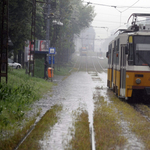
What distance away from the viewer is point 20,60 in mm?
47375

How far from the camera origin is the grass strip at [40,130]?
713cm

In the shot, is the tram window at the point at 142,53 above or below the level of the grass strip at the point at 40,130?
above

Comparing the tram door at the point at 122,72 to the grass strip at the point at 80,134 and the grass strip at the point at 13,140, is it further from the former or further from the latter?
the grass strip at the point at 13,140

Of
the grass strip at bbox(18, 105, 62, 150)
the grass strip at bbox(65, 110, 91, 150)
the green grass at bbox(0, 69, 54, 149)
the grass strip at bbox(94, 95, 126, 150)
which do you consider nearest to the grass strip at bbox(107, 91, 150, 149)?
the grass strip at bbox(94, 95, 126, 150)

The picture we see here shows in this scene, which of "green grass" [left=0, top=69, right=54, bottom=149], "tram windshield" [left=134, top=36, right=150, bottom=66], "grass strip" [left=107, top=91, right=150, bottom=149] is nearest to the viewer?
"grass strip" [left=107, top=91, right=150, bottom=149]

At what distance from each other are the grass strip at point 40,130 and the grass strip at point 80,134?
2.19 ft

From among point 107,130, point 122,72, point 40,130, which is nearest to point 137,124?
point 107,130

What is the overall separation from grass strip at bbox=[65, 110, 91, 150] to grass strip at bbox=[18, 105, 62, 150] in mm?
667

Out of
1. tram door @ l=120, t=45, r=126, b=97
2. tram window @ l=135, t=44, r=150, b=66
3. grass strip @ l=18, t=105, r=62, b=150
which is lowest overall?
grass strip @ l=18, t=105, r=62, b=150

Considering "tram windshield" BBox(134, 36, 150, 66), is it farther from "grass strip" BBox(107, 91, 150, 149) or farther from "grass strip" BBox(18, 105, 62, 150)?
"grass strip" BBox(18, 105, 62, 150)

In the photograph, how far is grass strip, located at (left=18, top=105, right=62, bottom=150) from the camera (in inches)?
281

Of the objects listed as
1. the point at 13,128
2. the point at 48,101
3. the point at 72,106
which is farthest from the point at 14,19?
the point at 13,128

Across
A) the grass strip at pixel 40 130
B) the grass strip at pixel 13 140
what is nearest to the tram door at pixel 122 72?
the grass strip at pixel 40 130

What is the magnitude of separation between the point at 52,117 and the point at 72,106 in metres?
2.96
